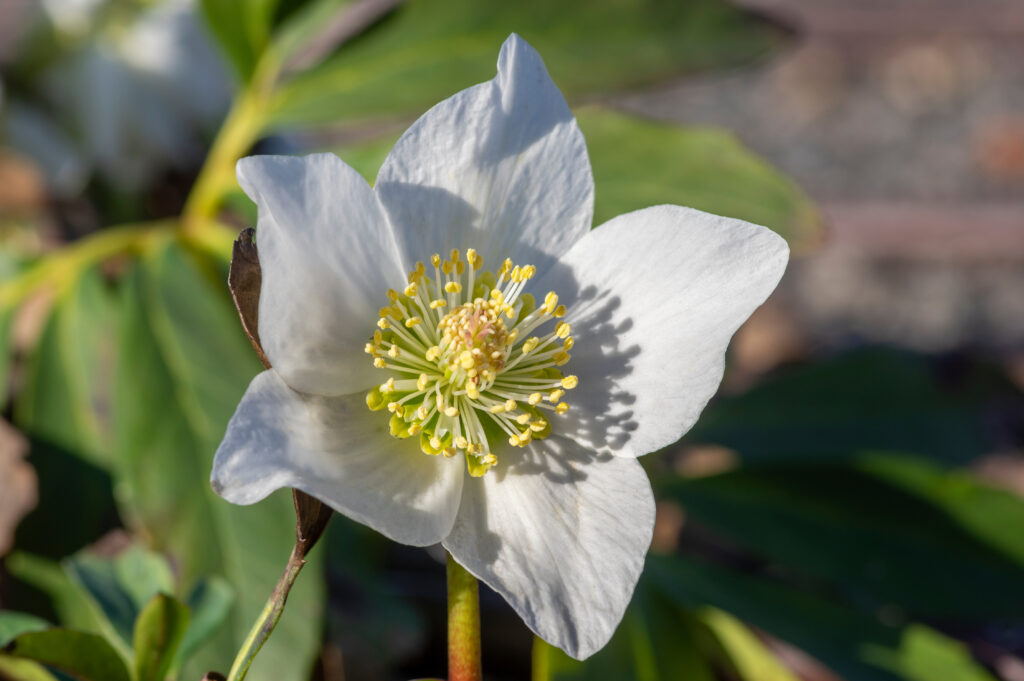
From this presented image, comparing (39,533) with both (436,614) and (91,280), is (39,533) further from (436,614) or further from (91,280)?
(436,614)

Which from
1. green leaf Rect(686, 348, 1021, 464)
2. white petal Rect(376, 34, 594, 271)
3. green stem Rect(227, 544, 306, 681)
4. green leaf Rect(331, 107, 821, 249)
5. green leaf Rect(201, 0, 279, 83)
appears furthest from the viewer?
green leaf Rect(686, 348, 1021, 464)

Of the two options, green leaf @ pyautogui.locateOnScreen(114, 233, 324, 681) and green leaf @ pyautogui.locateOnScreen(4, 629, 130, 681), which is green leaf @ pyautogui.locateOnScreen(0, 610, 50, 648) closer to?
green leaf @ pyautogui.locateOnScreen(4, 629, 130, 681)

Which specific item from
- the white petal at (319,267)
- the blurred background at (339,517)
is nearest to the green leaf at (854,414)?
the blurred background at (339,517)

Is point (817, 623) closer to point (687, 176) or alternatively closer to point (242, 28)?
point (687, 176)

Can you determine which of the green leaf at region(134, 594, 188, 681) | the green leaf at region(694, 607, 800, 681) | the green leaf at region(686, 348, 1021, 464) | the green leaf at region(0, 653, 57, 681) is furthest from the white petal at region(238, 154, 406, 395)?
the green leaf at region(686, 348, 1021, 464)

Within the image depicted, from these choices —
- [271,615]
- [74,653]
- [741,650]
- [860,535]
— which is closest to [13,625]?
[74,653]
